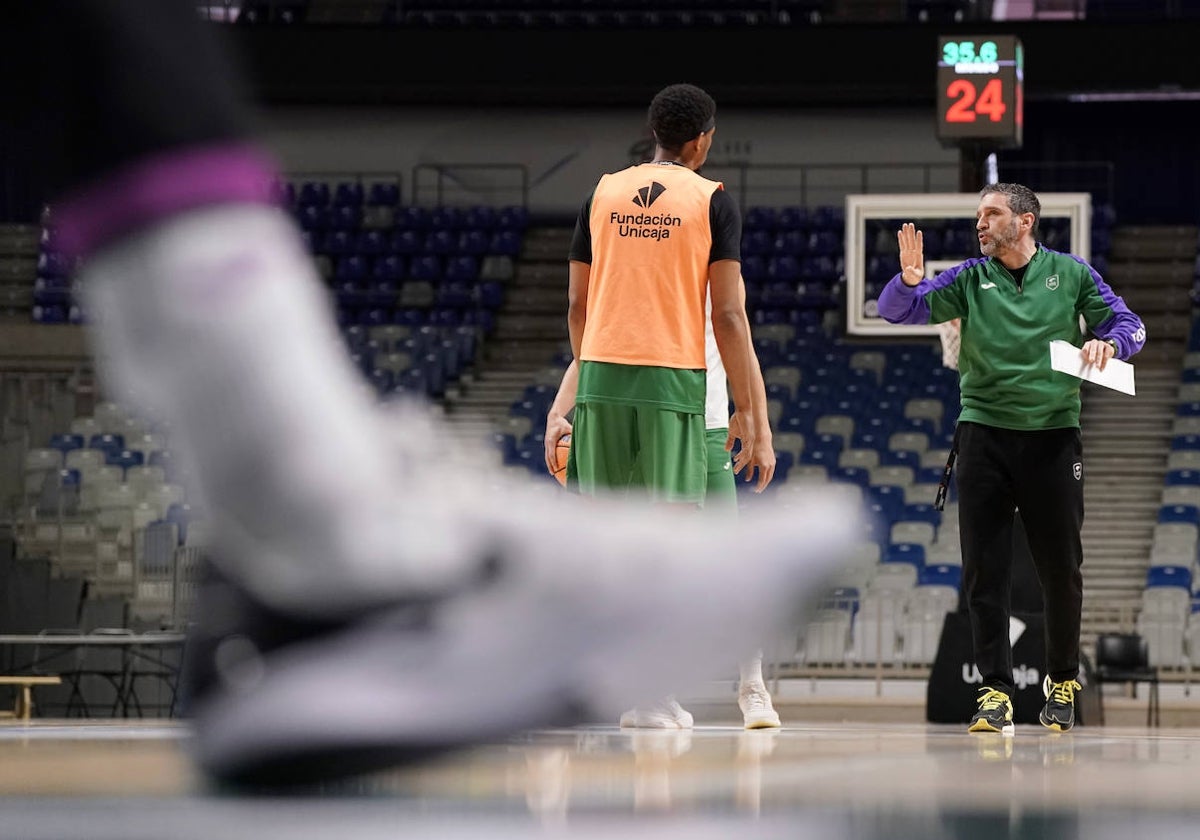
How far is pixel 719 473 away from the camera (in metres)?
4.55

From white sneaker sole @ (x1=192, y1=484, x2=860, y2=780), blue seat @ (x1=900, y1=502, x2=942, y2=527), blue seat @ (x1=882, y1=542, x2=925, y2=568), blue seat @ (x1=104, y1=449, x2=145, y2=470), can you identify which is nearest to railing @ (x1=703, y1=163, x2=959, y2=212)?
blue seat @ (x1=900, y1=502, x2=942, y2=527)

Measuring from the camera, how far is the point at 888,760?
109 inches

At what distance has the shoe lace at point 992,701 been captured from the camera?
4621mm

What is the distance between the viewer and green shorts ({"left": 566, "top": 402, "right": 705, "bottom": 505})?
13.3 ft

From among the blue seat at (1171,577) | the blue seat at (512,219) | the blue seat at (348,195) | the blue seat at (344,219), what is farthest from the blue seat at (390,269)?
the blue seat at (1171,577)

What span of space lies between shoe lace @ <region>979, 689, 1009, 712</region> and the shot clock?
249 inches

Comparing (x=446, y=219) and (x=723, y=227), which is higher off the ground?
(x=446, y=219)

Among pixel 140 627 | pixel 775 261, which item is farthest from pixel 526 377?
pixel 140 627

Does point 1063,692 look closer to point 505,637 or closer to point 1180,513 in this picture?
point 505,637

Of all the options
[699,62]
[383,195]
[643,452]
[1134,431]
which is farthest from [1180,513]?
[643,452]

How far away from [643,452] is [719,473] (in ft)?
1.75

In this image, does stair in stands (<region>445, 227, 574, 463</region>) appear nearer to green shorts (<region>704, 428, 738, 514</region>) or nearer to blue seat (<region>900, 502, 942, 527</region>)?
blue seat (<region>900, 502, 942, 527</region>)

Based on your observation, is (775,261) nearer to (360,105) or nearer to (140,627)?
(360,105)

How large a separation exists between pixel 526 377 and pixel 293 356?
58.3ft
